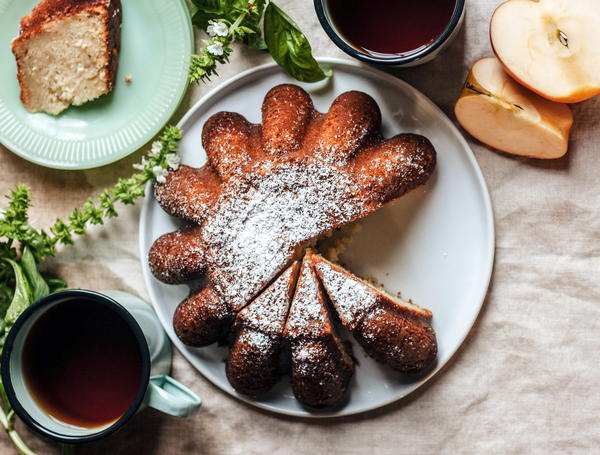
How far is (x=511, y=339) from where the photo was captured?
2.49 metres

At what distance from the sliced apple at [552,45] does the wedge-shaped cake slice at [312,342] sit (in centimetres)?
92

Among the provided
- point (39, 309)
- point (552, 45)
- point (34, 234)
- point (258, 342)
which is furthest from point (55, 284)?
point (552, 45)

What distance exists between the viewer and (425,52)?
6.99 feet

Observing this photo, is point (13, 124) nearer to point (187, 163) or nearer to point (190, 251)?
point (187, 163)

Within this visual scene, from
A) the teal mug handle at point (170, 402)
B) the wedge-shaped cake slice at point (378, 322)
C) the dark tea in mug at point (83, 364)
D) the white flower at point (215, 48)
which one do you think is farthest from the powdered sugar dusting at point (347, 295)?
the white flower at point (215, 48)

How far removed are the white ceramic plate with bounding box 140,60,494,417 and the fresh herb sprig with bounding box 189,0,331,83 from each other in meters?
0.13

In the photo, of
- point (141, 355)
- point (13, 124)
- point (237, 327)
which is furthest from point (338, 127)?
point (13, 124)

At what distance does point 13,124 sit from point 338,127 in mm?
1177

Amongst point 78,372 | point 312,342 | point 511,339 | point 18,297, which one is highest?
point 18,297

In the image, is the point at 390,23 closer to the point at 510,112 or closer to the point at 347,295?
the point at 510,112

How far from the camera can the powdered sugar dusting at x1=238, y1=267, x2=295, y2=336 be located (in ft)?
7.56

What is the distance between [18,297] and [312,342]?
1.02m

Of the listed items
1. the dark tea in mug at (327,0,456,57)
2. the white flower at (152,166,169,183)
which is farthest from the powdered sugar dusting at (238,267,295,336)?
the dark tea in mug at (327,0,456,57)

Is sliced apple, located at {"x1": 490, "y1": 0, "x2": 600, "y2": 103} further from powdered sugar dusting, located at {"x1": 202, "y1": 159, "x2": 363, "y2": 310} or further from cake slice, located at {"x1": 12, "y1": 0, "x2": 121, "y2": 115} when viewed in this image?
cake slice, located at {"x1": 12, "y1": 0, "x2": 121, "y2": 115}
